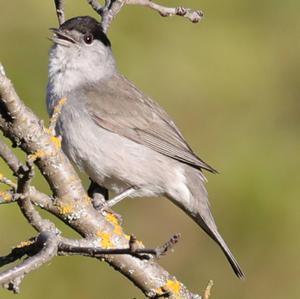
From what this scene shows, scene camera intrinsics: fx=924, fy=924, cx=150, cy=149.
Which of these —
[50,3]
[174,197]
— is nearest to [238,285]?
[174,197]

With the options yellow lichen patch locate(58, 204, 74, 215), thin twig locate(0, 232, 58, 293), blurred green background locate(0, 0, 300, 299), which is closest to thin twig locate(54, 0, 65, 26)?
blurred green background locate(0, 0, 300, 299)

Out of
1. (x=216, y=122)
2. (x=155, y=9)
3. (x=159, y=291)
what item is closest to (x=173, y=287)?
(x=159, y=291)

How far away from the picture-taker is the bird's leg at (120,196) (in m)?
5.46

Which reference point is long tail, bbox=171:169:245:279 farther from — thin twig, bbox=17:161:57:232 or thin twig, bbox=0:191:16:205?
thin twig, bbox=0:191:16:205

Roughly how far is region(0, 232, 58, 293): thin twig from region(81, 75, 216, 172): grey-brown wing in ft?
7.10

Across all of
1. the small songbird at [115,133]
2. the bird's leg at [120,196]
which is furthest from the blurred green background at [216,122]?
the small songbird at [115,133]

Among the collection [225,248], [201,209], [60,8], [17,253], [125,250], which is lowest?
[225,248]

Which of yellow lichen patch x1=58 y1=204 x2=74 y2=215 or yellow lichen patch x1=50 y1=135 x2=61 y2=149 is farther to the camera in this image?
yellow lichen patch x1=58 y1=204 x2=74 y2=215

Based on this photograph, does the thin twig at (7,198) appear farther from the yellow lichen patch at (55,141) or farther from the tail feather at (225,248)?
the tail feather at (225,248)

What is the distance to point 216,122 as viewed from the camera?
21.7 feet

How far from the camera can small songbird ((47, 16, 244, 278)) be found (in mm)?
5559

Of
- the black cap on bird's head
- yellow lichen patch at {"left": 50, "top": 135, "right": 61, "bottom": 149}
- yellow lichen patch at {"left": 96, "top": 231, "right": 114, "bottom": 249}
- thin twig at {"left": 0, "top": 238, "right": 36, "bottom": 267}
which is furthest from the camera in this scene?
the black cap on bird's head

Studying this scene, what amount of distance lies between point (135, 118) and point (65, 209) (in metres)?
1.95

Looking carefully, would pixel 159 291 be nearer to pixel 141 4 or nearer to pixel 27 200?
pixel 27 200
